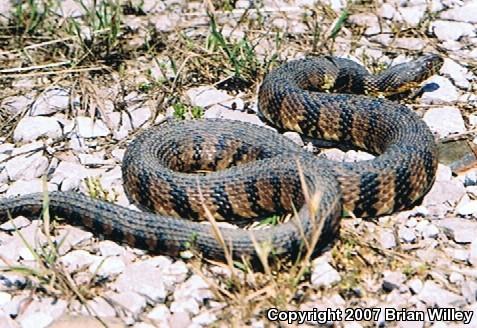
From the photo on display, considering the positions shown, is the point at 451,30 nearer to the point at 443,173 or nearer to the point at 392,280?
Result: the point at 443,173

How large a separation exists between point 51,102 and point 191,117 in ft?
4.21

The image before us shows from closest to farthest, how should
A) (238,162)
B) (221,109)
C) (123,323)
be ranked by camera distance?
(123,323) < (238,162) < (221,109)

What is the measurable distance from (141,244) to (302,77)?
2731 millimetres

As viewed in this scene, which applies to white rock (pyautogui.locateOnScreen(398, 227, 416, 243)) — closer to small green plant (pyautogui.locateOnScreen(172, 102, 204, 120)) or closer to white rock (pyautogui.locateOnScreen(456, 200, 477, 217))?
white rock (pyautogui.locateOnScreen(456, 200, 477, 217))

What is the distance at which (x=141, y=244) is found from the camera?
622cm

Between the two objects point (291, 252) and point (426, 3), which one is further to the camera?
point (426, 3)

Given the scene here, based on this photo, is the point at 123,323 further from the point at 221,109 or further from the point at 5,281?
the point at 221,109

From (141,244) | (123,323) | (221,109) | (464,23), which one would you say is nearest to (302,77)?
(221,109)

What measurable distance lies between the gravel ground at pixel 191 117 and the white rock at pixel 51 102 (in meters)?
0.01

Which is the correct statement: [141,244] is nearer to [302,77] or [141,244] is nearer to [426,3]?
[302,77]

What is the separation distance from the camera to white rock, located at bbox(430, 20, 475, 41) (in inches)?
353

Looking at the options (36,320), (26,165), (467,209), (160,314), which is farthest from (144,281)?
(467,209)

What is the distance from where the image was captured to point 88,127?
775cm

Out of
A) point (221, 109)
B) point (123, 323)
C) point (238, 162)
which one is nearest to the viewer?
point (123, 323)
